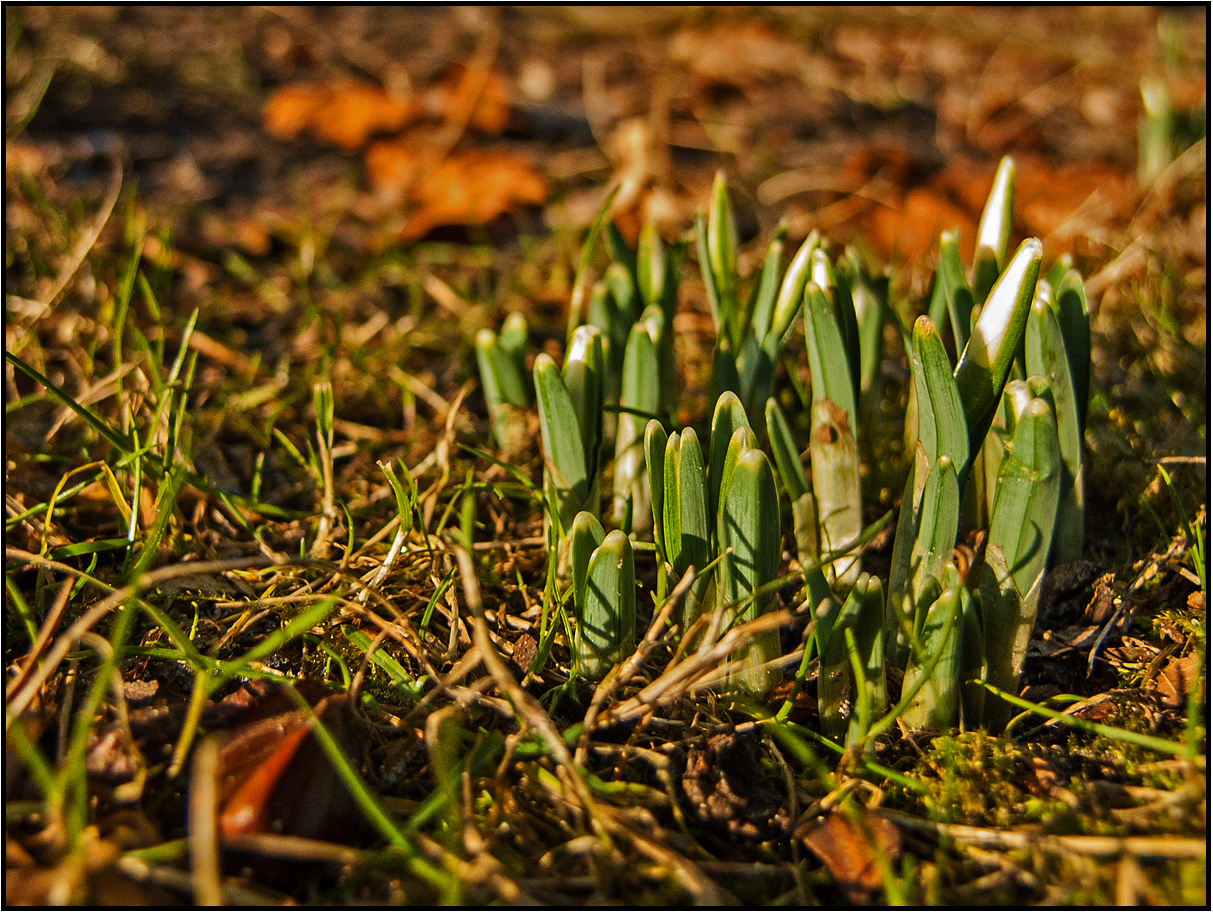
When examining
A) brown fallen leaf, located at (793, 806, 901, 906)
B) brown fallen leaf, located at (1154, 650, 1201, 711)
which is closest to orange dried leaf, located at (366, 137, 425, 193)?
brown fallen leaf, located at (793, 806, 901, 906)

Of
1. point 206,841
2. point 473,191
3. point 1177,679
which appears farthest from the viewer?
point 473,191

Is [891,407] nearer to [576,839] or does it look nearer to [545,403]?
[545,403]

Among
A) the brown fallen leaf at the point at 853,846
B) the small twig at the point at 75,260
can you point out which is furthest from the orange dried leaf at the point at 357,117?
the brown fallen leaf at the point at 853,846

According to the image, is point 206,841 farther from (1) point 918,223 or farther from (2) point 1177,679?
(1) point 918,223

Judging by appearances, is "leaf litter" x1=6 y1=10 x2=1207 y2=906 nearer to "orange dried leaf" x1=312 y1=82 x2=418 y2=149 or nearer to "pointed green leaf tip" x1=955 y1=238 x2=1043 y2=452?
"orange dried leaf" x1=312 y1=82 x2=418 y2=149

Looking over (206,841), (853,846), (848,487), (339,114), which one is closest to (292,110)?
(339,114)

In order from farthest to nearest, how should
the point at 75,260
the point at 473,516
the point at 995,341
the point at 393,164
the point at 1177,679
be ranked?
the point at 393,164, the point at 75,260, the point at 473,516, the point at 1177,679, the point at 995,341
